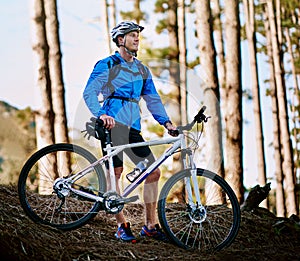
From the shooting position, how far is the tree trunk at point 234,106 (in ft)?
31.3

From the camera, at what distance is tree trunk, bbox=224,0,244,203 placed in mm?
9555

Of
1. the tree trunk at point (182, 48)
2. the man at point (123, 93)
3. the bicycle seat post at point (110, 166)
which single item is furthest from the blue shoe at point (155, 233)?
the tree trunk at point (182, 48)

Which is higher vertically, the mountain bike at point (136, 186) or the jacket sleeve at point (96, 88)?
the jacket sleeve at point (96, 88)

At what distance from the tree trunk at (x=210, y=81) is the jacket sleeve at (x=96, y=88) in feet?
13.4

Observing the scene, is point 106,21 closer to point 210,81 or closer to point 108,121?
point 210,81

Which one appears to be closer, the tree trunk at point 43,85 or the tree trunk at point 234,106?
the tree trunk at point 43,85

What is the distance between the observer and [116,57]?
196 inches

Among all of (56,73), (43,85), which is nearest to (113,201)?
(43,85)

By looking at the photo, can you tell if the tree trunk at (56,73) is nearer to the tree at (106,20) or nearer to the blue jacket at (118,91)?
the blue jacket at (118,91)

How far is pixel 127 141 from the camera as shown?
4938 millimetres

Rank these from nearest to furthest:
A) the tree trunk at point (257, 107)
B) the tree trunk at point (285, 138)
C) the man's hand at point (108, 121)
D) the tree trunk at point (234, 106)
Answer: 1. the man's hand at point (108, 121)
2. the tree trunk at point (234, 106)
3. the tree trunk at point (257, 107)
4. the tree trunk at point (285, 138)

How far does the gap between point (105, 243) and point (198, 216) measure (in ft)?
2.67

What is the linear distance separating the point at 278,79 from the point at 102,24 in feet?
17.1

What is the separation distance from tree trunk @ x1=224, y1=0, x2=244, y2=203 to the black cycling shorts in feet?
15.3
